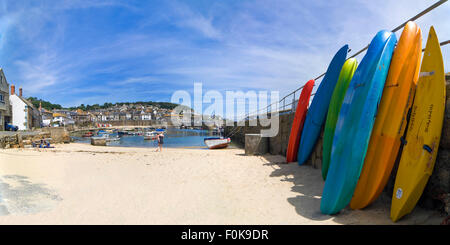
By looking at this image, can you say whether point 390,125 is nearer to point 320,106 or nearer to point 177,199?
point 320,106

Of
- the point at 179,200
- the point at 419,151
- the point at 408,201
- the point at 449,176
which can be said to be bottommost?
the point at 179,200

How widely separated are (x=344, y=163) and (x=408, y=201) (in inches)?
31.6

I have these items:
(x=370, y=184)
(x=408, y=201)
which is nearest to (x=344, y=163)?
(x=370, y=184)

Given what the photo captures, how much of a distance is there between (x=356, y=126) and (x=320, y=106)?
9.25 ft

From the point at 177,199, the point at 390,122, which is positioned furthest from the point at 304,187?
the point at 177,199

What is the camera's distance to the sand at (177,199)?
2.98 meters

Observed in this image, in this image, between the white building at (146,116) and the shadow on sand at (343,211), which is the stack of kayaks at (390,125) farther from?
the white building at (146,116)

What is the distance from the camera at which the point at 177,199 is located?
4.04m

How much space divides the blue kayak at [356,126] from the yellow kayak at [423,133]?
1.46 feet
